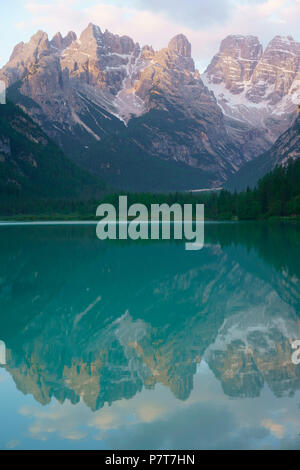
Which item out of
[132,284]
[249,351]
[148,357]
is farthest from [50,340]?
[132,284]

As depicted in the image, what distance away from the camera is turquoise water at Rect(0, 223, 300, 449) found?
908 centimetres

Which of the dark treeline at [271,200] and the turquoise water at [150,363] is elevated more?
the dark treeline at [271,200]

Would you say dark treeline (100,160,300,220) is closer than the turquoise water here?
No

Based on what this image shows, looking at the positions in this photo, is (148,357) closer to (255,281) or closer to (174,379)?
(174,379)

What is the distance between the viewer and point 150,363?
42.4 feet

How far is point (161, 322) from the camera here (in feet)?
57.4

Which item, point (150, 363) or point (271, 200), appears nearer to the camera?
point (150, 363)

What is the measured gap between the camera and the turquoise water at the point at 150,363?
357 inches

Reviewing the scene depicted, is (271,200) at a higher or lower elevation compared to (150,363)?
higher

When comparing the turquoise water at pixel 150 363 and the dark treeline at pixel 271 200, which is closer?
the turquoise water at pixel 150 363

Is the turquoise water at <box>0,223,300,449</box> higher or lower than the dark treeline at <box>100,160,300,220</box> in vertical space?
lower
